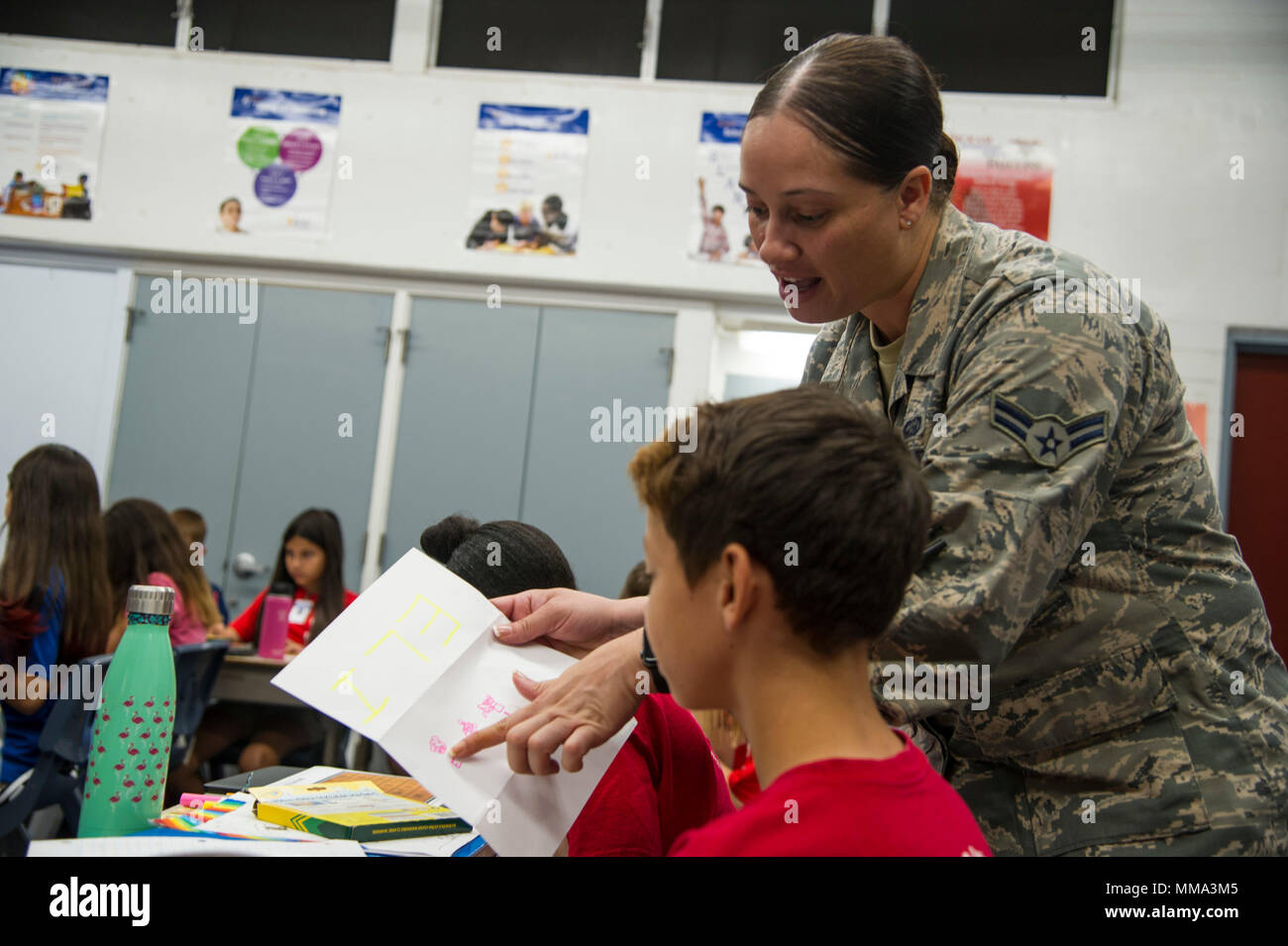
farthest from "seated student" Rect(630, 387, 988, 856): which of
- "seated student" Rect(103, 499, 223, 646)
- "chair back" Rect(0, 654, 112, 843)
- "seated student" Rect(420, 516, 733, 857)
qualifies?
"seated student" Rect(103, 499, 223, 646)

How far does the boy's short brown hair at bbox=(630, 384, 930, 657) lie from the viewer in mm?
827

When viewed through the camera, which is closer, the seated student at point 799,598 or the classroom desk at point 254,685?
the seated student at point 799,598

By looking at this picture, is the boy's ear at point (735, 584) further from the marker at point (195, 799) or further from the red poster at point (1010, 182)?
the red poster at point (1010, 182)

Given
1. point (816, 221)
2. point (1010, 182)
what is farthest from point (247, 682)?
point (1010, 182)

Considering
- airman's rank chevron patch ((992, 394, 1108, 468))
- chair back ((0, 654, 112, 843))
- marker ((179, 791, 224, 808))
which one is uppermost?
airman's rank chevron patch ((992, 394, 1108, 468))

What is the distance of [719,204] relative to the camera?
14.9 feet

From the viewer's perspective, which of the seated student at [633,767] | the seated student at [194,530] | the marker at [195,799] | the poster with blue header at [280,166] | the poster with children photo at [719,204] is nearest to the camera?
the seated student at [633,767]

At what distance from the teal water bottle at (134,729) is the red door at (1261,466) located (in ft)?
14.1

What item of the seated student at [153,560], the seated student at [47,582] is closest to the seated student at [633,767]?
the seated student at [47,582]

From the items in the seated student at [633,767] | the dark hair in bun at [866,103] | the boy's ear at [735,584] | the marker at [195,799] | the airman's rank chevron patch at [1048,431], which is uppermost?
the dark hair in bun at [866,103]

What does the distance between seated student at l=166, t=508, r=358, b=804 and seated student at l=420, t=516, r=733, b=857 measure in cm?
222

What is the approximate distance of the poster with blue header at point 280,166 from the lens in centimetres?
472

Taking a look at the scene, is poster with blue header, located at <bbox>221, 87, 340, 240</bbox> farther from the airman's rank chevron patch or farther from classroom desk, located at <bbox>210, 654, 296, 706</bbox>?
the airman's rank chevron patch
